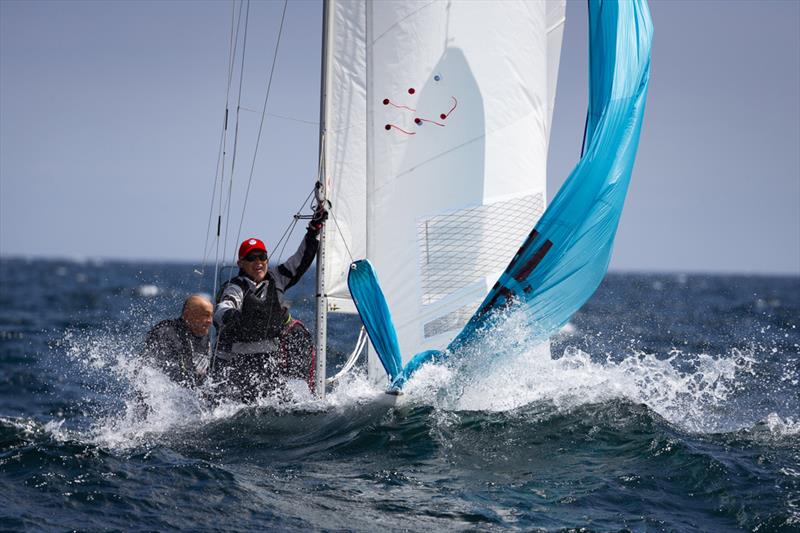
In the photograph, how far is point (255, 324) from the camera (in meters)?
6.52

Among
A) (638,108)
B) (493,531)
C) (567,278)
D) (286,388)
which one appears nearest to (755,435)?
(567,278)

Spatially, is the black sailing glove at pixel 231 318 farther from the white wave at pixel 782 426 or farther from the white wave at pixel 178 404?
the white wave at pixel 782 426

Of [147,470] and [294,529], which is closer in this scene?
[294,529]

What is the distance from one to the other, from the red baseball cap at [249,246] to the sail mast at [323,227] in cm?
A: 48

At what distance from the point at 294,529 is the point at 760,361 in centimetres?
1072

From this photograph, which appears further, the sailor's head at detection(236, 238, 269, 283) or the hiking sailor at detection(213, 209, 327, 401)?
the sailor's head at detection(236, 238, 269, 283)

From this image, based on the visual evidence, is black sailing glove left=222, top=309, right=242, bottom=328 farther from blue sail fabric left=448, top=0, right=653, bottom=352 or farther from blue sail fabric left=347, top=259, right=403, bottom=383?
blue sail fabric left=448, top=0, right=653, bottom=352

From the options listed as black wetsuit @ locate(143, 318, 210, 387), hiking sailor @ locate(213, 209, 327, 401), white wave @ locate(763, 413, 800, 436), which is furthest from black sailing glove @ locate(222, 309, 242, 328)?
white wave @ locate(763, 413, 800, 436)

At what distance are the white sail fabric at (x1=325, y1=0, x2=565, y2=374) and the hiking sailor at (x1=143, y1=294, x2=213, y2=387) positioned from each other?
103cm

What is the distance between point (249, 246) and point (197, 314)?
0.66m

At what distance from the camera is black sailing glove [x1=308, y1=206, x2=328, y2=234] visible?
6.53m

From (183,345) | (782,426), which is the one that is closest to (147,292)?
(183,345)

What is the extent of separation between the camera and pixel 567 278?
627cm

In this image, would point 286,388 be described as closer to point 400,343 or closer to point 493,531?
point 400,343
